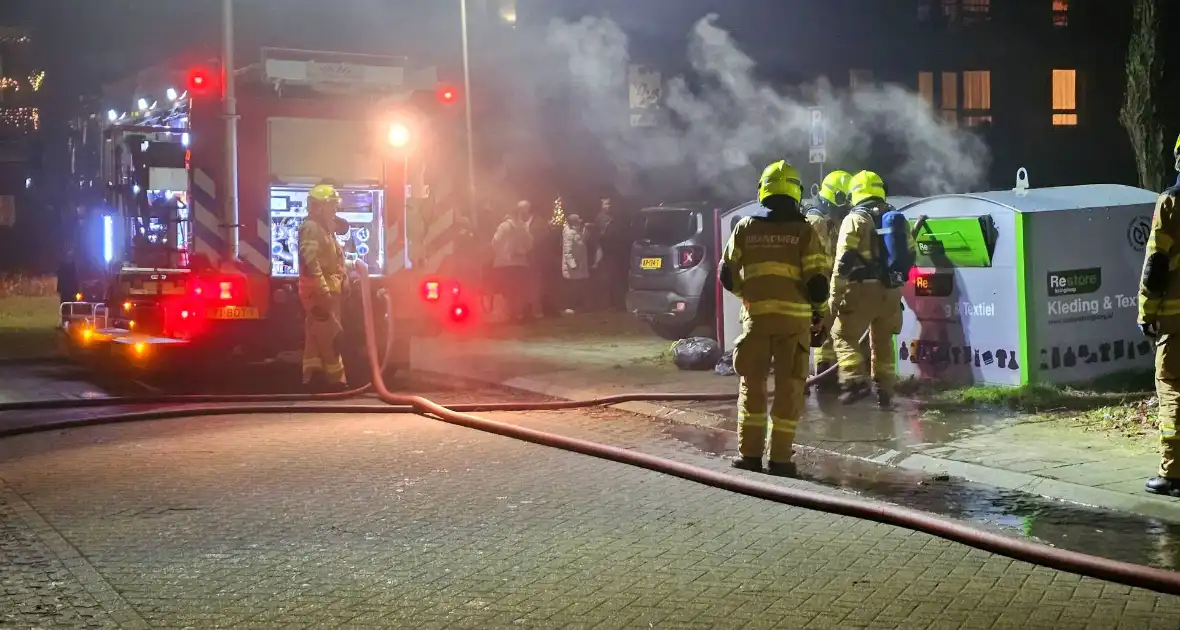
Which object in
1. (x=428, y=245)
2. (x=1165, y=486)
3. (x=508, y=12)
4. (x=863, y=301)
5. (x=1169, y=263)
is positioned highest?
(x=508, y=12)

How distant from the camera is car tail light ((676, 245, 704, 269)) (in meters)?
13.7

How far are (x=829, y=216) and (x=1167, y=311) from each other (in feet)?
14.1

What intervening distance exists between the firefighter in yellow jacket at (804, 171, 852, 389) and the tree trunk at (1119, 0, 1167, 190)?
12.5 ft

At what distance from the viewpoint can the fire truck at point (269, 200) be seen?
1091cm

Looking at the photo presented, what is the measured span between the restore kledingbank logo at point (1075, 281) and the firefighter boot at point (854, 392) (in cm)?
151

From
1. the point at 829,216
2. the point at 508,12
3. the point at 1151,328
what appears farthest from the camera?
the point at 508,12

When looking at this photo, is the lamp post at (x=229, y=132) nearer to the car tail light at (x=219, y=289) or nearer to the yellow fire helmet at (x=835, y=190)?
the car tail light at (x=219, y=289)

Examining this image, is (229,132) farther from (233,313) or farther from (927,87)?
(927,87)

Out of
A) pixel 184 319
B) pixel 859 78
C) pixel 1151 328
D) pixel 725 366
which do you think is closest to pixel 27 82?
pixel 184 319

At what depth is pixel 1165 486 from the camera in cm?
627

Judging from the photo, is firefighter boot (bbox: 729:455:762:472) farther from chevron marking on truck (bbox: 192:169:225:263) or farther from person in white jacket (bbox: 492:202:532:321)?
person in white jacket (bbox: 492:202:532:321)

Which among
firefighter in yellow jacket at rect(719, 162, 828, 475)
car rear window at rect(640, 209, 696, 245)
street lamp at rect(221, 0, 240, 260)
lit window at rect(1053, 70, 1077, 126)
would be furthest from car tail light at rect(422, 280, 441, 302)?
lit window at rect(1053, 70, 1077, 126)

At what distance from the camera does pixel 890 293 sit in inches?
371

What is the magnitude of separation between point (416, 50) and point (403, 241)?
17.0 m
